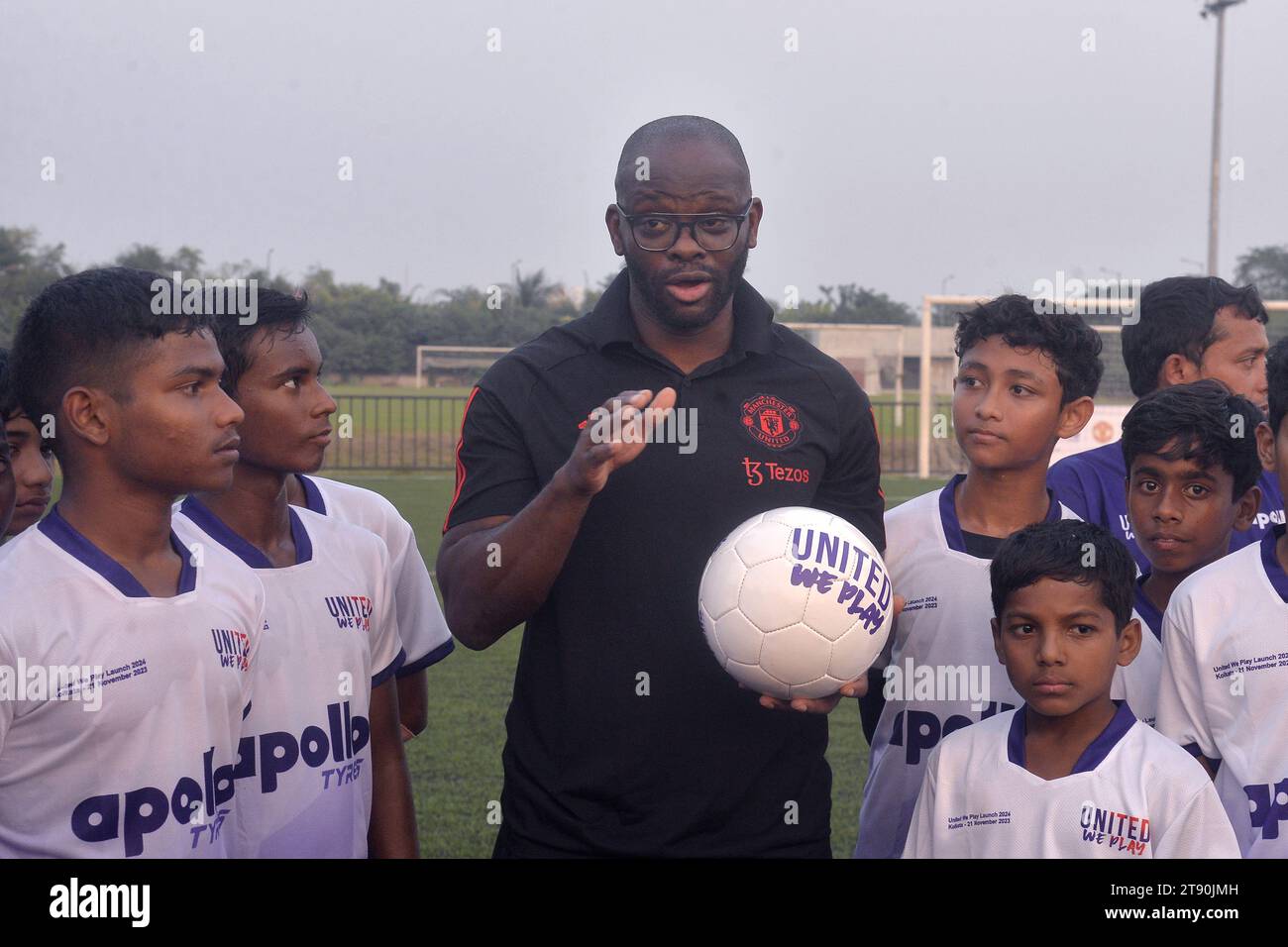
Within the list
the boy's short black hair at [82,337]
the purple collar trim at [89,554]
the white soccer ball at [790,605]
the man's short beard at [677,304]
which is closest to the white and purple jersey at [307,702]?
the purple collar trim at [89,554]

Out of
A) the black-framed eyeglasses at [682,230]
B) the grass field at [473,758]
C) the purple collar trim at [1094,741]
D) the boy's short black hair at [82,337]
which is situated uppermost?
the black-framed eyeglasses at [682,230]

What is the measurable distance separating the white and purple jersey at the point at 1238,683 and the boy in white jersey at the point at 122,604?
2.02 metres

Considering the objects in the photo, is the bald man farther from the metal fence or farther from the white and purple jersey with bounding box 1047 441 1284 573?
the metal fence

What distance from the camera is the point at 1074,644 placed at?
274 centimetres

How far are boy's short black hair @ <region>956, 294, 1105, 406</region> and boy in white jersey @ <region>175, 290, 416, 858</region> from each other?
1.69 m

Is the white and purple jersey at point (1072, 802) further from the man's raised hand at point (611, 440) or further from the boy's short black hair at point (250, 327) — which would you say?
the boy's short black hair at point (250, 327)

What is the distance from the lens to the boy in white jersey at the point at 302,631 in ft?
9.27

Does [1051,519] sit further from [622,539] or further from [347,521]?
[347,521]

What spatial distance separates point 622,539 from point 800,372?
54 centimetres

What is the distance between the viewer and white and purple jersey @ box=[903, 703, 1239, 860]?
2.51 metres

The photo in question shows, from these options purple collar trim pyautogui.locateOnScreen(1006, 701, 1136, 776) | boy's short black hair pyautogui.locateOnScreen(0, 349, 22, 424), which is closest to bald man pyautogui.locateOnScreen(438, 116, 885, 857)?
purple collar trim pyautogui.locateOnScreen(1006, 701, 1136, 776)
